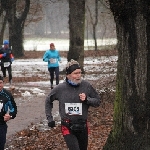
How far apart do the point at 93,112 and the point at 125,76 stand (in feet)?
18.7

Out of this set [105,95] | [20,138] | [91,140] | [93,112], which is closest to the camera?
[91,140]

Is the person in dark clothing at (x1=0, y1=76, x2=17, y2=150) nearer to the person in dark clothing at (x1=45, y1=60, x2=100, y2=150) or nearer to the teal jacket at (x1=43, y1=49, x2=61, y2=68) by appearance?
the person in dark clothing at (x1=45, y1=60, x2=100, y2=150)

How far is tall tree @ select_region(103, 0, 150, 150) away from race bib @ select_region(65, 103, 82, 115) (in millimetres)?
825

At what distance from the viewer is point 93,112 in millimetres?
12016

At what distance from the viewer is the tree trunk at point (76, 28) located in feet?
69.9

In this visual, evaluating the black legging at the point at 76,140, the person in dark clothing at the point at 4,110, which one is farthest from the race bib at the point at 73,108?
the person in dark clothing at the point at 4,110

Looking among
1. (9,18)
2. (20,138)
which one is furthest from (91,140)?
(9,18)

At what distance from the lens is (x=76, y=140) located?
606 centimetres

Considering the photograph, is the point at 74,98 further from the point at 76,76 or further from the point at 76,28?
the point at 76,28

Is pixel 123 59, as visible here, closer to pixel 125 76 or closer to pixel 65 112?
pixel 125 76

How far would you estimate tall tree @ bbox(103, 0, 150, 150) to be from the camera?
6191mm

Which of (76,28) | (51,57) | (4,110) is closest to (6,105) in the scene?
(4,110)

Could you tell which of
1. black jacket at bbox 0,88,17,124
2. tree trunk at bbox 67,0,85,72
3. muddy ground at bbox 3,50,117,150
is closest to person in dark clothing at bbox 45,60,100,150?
black jacket at bbox 0,88,17,124

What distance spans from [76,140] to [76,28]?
16.2 m
